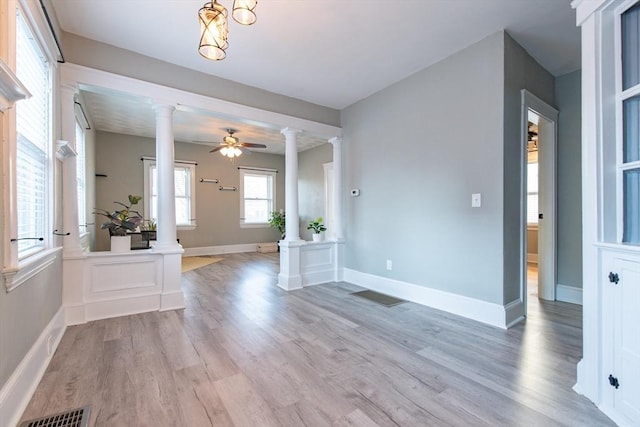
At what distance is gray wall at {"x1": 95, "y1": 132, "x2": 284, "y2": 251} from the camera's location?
5938mm

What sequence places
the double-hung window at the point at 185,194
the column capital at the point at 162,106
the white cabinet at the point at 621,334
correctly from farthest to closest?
the double-hung window at the point at 185,194 < the column capital at the point at 162,106 < the white cabinet at the point at 621,334

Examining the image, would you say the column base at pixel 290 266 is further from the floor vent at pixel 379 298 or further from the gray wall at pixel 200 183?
the gray wall at pixel 200 183

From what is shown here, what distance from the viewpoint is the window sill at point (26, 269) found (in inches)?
54.9

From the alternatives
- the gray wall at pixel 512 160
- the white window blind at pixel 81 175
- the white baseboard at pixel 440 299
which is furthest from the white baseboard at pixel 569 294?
the white window blind at pixel 81 175

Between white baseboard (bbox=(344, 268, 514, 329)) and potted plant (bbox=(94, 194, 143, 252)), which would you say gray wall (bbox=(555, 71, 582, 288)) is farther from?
potted plant (bbox=(94, 194, 143, 252))

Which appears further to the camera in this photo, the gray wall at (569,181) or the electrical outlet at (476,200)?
the gray wall at (569,181)

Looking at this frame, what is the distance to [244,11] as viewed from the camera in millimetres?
1501

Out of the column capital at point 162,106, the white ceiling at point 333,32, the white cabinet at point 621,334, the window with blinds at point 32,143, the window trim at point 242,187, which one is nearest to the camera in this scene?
A: the white cabinet at point 621,334

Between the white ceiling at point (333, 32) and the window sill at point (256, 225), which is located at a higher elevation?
the white ceiling at point (333, 32)

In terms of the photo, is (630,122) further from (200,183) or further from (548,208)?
(200,183)

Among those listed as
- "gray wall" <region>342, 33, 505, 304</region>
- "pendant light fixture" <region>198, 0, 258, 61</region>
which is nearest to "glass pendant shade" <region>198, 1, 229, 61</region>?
"pendant light fixture" <region>198, 0, 258, 61</region>

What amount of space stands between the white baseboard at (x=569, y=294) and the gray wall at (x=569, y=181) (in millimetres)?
46

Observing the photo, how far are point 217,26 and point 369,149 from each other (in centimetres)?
286

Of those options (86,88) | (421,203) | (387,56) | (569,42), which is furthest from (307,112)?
(569,42)
